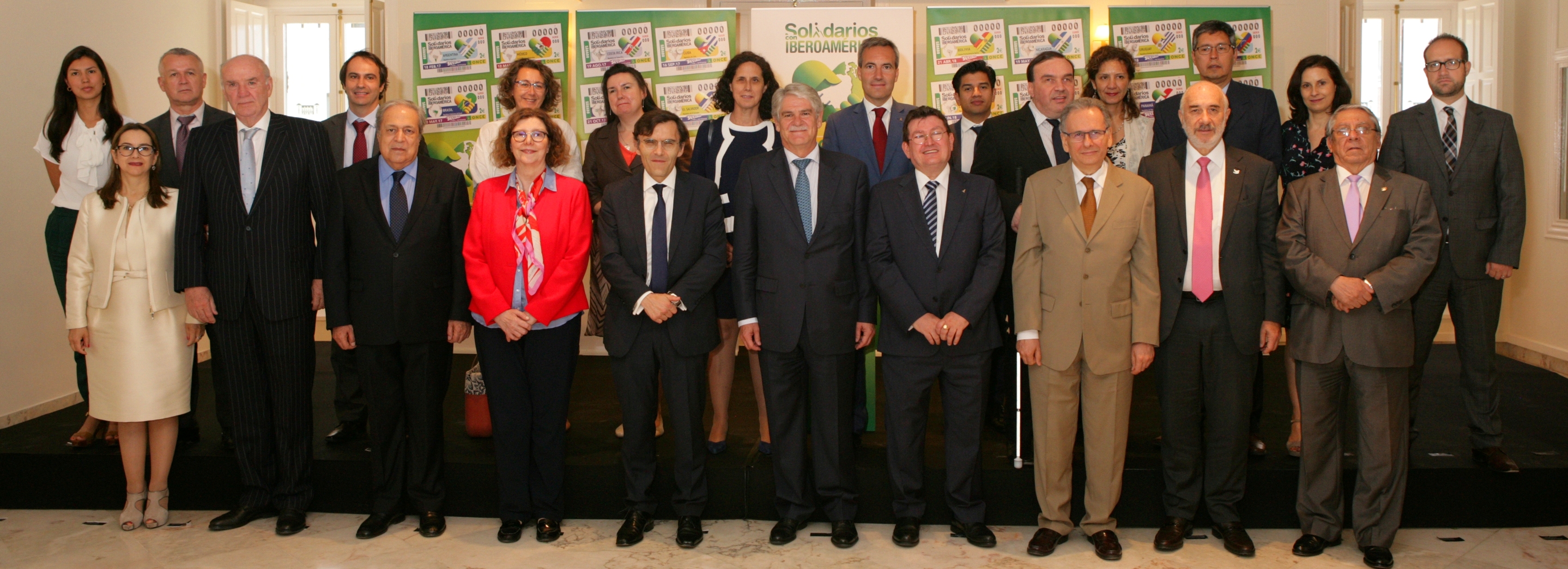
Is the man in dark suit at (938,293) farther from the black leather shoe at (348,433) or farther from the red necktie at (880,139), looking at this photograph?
the black leather shoe at (348,433)

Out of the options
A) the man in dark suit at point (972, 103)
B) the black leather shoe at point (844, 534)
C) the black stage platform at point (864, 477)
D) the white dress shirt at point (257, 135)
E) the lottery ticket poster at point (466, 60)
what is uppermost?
the lottery ticket poster at point (466, 60)

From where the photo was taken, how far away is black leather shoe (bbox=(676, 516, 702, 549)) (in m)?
3.60

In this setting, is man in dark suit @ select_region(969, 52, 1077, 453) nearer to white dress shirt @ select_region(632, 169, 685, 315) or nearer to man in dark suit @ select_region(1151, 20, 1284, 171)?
man in dark suit @ select_region(1151, 20, 1284, 171)

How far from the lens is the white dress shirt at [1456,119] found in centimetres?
382

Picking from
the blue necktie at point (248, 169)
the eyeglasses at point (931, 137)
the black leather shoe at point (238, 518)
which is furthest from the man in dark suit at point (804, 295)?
the black leather shoe at point (238, 518)

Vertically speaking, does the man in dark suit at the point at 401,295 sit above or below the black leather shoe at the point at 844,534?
above

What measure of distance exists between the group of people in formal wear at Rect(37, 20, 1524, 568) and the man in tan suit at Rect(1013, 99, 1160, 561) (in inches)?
0.5

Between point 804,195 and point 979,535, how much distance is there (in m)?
1.39

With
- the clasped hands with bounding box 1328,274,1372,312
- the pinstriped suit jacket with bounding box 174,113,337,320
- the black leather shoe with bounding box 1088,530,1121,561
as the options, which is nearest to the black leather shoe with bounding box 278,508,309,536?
the pinstriped suit jacket with bounding box 174,113,337,320

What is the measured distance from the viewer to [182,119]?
14.2 feet

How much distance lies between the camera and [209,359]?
6609 millimetres

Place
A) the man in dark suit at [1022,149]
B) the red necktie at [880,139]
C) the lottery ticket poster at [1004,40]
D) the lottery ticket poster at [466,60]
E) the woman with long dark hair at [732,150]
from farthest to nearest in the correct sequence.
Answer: the lottery ticket poster at [466,60] → the lottery ticket poster at [1004,40] → the red necktie at [880,139] → the woman with long dark hair at [732,150] → the man in dark suit at [1022,149]

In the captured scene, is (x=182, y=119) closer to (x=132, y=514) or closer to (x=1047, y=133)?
(x=132, y=514)

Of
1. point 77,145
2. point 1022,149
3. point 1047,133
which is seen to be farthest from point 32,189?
point 1047,133
